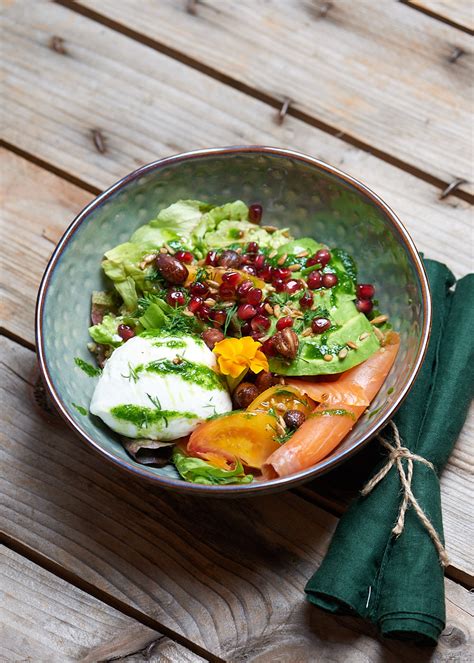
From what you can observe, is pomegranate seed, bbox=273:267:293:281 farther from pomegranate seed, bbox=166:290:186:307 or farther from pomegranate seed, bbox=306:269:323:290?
pomegranate seed, bbox=166:290:186:307

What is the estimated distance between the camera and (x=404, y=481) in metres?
2.43

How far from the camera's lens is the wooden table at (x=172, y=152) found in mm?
2492

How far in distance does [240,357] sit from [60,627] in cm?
107

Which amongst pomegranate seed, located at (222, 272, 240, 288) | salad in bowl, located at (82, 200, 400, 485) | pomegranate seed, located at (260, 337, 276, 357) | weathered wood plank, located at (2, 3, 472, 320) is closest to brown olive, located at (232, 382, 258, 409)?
salad in bowl, located at (82, 200, 400, 485)

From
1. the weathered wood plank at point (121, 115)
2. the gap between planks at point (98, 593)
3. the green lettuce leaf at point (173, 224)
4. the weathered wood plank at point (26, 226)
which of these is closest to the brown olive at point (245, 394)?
the green lettuce leaf at point (173, 224)

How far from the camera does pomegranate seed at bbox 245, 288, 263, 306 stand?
241 centimetres

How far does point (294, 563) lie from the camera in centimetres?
253

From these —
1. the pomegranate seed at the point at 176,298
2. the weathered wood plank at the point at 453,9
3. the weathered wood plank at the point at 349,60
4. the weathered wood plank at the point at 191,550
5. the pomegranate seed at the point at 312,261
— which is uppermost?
the weathered wood plank at the point at 453,9

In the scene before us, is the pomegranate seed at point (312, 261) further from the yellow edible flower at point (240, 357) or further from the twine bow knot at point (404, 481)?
the twine bow knot at point (404, 481)

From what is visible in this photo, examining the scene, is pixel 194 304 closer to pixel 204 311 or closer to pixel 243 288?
pixel 204 311

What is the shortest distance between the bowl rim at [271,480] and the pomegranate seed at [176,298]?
0.38 metres

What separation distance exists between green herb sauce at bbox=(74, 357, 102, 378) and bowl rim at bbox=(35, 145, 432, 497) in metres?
0.19

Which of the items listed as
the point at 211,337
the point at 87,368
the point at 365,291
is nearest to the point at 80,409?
the point at 87,368

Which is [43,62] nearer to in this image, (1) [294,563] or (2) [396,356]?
(2) [396,356]
